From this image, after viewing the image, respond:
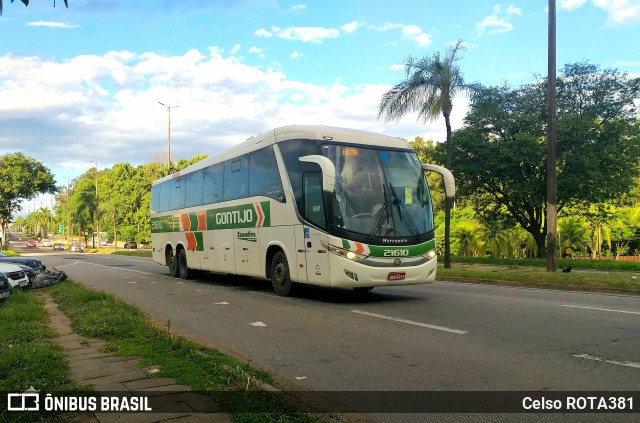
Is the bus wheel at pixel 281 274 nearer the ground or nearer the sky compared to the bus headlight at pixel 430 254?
nearer the ground

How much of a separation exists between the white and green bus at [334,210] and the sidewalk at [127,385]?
16.1ft

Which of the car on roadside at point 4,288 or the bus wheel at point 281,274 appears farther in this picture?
the bus wheel at point 281,274

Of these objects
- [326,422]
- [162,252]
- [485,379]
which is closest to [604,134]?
[162,252]

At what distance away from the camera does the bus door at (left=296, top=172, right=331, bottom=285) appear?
10.7 metres

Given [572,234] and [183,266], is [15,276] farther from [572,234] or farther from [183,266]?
[572,234]

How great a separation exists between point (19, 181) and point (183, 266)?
46.5 m

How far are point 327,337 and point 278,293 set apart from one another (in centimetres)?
494

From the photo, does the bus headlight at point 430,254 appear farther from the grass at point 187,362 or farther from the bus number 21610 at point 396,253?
the grass at point 187,362

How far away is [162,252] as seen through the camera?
68.7 feet

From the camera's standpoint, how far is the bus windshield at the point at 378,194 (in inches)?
414

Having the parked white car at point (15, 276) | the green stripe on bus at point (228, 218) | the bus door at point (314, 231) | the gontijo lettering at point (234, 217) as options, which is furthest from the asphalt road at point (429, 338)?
the parked white car at point (15, 276)

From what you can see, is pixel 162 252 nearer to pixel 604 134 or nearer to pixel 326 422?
pixel 326 422

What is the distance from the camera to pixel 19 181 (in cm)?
5628

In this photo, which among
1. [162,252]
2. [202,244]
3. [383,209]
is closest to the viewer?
[383,209]
